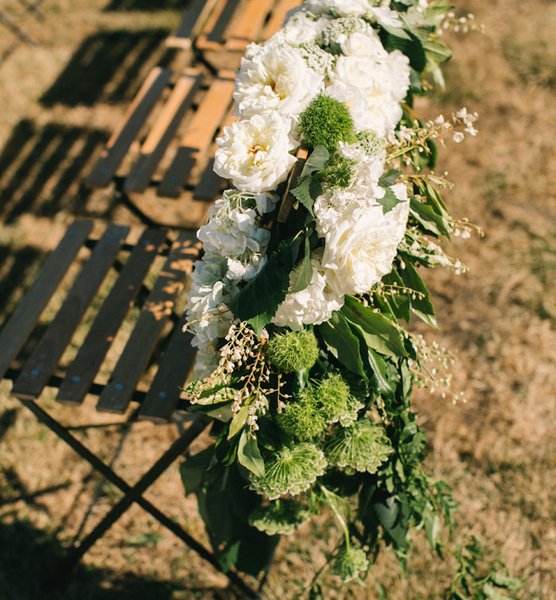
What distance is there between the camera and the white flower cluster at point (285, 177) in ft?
4.49

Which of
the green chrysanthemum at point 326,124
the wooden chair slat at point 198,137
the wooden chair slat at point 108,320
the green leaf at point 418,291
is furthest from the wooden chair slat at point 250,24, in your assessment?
the green leaf at point 418,291

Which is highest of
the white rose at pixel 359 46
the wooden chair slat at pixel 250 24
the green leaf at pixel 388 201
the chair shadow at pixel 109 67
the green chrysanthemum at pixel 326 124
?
the white rose at pixel 359 46

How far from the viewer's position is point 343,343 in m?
1.52

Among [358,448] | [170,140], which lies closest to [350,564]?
[358,448]

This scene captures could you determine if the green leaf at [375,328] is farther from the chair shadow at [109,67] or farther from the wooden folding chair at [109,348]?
the chair shadow at [109,67]

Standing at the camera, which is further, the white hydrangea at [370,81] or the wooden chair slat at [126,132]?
the wooden chair slat at [126,132]

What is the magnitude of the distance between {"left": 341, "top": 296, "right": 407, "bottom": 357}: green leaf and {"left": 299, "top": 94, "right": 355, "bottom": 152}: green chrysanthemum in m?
0.38

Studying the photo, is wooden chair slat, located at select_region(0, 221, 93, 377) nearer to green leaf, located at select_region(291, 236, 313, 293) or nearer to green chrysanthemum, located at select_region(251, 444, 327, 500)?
green chrysanthemum, located at select_region(251, 444, 327, 500)

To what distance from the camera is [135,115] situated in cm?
313

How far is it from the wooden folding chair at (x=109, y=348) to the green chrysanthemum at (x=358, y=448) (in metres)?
0.43

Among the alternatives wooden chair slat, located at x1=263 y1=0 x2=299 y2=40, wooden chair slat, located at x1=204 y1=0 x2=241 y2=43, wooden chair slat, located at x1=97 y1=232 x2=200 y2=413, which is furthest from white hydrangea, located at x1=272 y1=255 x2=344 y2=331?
wooden chair slat, located at x1=204 y1=0 x2=241 y2=43

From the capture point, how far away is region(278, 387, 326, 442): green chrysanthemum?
1.50m

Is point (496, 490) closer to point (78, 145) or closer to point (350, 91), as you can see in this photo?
point (350, 91)

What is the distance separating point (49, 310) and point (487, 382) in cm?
231
